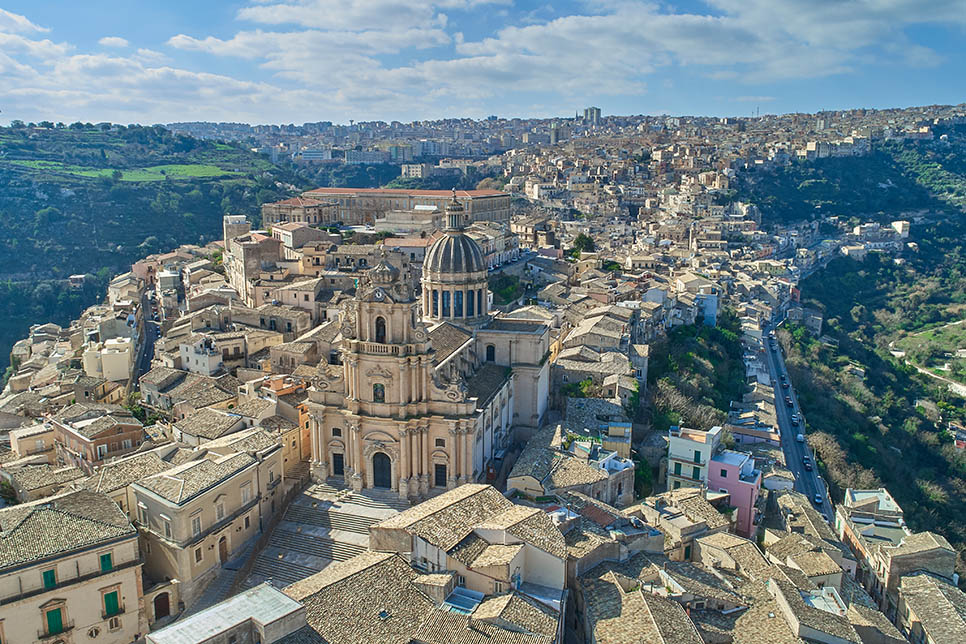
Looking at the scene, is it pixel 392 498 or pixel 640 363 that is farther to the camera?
pixel 640 363

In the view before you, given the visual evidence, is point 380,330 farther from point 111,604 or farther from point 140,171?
point 140,171

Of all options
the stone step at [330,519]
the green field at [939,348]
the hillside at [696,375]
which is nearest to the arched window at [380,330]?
the stone step at [330,519]

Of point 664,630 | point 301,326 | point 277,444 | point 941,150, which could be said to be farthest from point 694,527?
point 941,150

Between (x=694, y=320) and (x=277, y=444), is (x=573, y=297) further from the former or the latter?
(x=277, y=444)

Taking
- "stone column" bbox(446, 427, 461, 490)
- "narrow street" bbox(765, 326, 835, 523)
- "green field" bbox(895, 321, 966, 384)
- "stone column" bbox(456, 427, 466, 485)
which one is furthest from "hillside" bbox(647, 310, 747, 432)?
"green field" bbox(895, 321, 966, 384)

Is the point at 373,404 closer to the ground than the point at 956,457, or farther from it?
farther from it

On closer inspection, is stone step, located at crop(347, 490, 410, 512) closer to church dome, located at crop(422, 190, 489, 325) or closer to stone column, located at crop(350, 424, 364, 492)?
stone column, located at crop(350, 424, 364, 492)

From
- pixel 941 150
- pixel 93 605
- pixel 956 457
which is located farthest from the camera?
pixel 941 150
